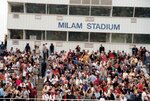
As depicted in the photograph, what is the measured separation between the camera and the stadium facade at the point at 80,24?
4053cm

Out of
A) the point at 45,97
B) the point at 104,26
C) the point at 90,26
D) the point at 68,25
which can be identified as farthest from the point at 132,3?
the point at 45,97

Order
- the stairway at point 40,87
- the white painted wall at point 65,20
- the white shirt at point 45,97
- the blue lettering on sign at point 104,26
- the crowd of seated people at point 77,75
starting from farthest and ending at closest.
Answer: the blue lettering on sign at point 104,26
the white painted wall at point 65,20
the stairway at point 40,87
the crowd of seated people at point 77,75
the white shirt at point 45,97

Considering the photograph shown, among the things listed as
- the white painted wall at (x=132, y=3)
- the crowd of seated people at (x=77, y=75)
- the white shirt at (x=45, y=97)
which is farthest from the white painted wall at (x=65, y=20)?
the white shirt at (x=45, y=97)

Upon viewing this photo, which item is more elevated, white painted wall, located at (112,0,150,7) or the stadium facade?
white painted wall, located at (112,0,150,7)

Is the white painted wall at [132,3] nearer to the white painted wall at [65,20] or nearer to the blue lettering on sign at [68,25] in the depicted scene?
the white painted wall at [65,20]

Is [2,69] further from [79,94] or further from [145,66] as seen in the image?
[145,66]

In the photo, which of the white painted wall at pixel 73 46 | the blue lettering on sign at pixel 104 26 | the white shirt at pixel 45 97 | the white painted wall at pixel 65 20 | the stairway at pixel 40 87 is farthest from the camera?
the blue lettering on sign at pixel 104 26

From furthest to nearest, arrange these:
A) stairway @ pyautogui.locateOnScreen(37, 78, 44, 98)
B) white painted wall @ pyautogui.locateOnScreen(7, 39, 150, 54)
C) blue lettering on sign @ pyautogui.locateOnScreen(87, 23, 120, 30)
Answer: blue lettering on sign @ pyautogui.locateOnScreen(87, 23, 120, 30) < white painted wall @ pyautogui.locateOnScreen(7, 39, 150, 54) < stairway @ pyautogui.locateOnScreen(37, 78, 44, 98)

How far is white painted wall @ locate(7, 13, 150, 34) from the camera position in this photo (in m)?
40.5

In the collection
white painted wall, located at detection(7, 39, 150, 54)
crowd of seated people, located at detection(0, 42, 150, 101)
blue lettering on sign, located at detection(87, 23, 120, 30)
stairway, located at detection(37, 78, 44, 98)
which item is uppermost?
blue lettering on sign, located at detection(87, 23, 120, 30)

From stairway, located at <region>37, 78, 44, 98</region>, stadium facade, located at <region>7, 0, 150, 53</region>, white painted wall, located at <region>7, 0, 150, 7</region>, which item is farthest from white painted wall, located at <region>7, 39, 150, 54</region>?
stairway, located at <region>37, 78, 44, 98</region>

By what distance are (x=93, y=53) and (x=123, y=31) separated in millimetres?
3921

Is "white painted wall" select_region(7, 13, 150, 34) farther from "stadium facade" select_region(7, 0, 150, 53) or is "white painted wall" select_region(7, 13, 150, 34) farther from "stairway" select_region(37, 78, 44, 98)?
"stairway" select_region(37, 78, 44, 98)

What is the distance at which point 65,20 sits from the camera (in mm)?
40562
